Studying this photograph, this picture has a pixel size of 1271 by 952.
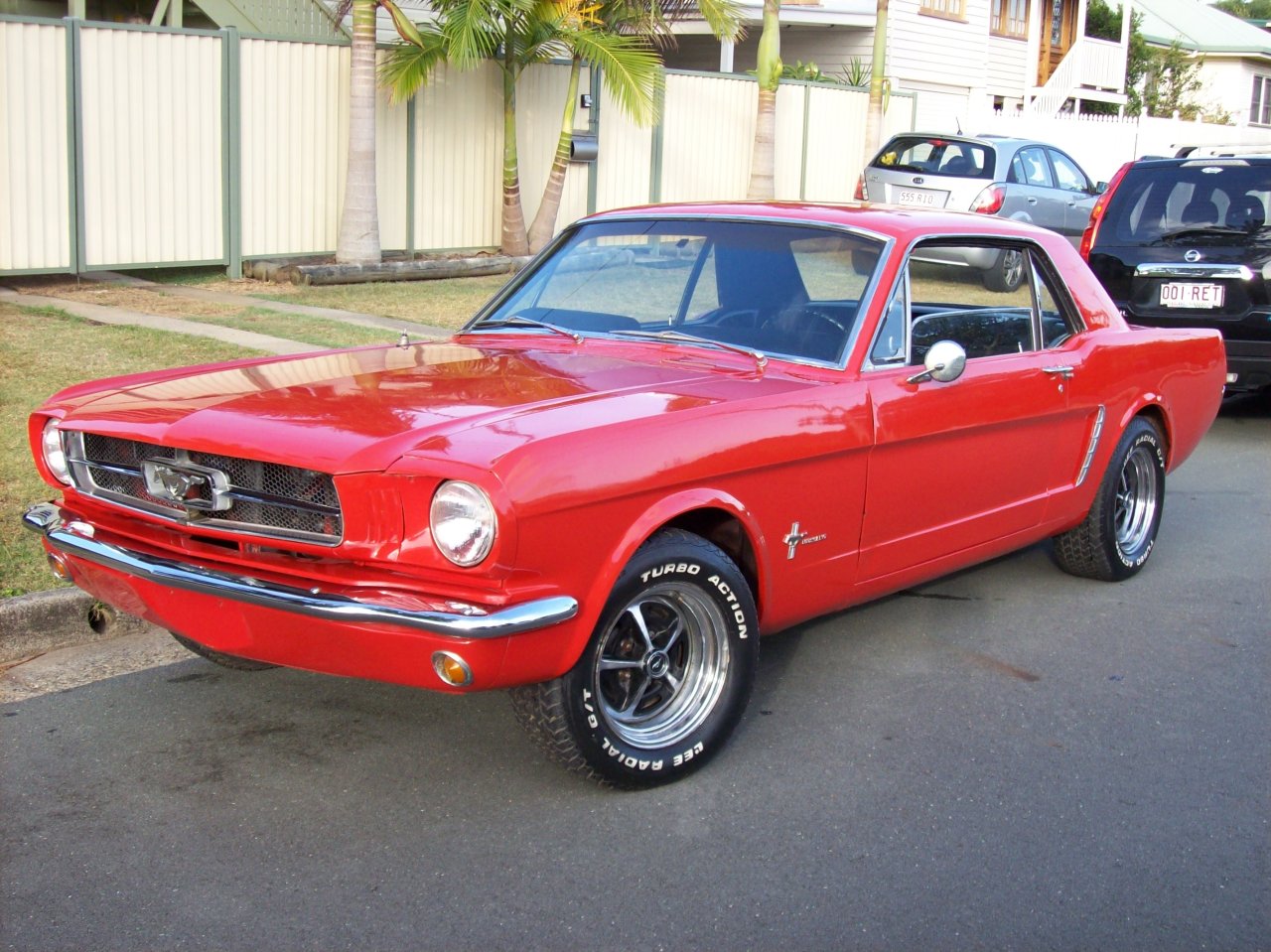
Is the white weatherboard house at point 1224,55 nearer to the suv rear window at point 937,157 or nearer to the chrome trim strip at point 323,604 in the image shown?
the suv rear window at point 937,157

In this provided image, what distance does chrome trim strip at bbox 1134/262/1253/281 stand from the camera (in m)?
9.59

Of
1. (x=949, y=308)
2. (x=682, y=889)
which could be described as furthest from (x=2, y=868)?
(x=949, y=308)

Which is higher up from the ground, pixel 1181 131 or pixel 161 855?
pixel 1181 131

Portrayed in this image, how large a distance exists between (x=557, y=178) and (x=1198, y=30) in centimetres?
3689

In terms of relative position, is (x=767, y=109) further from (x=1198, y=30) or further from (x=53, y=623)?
(x=1198, y=30)

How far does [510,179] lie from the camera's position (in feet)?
55.5

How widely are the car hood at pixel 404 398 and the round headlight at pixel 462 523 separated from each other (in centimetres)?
9

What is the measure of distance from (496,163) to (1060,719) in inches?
545

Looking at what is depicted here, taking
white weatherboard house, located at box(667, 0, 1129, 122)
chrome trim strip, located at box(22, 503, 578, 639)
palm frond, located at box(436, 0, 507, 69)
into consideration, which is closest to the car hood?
chrome trim strip, located at box(22, 503, 578, 639)

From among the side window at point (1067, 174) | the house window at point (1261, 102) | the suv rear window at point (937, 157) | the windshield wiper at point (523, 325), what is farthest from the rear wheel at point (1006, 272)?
the house window at point (1261, 102)

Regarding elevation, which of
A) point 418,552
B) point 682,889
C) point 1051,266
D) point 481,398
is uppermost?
point 1051,266

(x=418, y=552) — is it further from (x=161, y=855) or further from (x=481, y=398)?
(x=161, y=855)

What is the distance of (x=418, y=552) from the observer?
3.64m

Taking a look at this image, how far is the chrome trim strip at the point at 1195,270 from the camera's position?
959 cm
